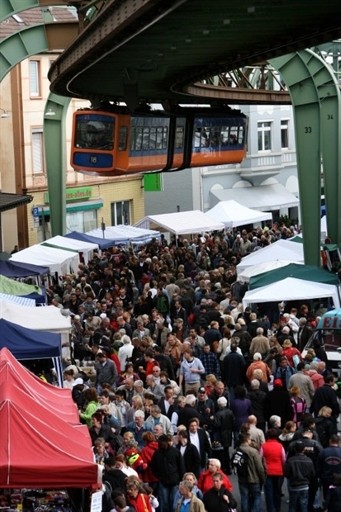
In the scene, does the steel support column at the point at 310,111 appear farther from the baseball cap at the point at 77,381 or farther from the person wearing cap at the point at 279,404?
the person wearing cap at the point at 279,404

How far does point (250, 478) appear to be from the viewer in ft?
58.0

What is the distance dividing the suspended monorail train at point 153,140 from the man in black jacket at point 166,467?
2110 cm

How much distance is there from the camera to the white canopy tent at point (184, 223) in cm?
5044

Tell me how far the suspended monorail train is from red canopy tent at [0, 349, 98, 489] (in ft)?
78.5

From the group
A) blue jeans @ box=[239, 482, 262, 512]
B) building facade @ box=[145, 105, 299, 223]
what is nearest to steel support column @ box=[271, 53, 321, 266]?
blue jeans @ box=[239, 482, 262, 512]

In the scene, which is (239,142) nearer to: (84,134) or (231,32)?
(84,134)

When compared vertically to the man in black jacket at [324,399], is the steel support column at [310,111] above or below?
above

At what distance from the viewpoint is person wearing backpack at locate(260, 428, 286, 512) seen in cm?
1788

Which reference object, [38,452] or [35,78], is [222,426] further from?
[35,78]

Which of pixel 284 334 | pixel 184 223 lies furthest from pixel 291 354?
pixel 184 223

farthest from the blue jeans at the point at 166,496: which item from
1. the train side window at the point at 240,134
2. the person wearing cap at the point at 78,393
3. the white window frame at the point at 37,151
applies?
the white window frame at the point at 37,151

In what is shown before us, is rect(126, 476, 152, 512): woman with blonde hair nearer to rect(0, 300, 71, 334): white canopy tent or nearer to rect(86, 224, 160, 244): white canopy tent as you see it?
rect(0, 300, 71, 334): white canopy tent

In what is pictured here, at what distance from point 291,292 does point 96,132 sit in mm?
10420

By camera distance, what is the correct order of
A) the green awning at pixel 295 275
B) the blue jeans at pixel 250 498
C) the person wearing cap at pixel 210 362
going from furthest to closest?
the green awning at pixel 295 275, the person wearing cap at pixel 210 362, the blue jeans at pixel 250 498
